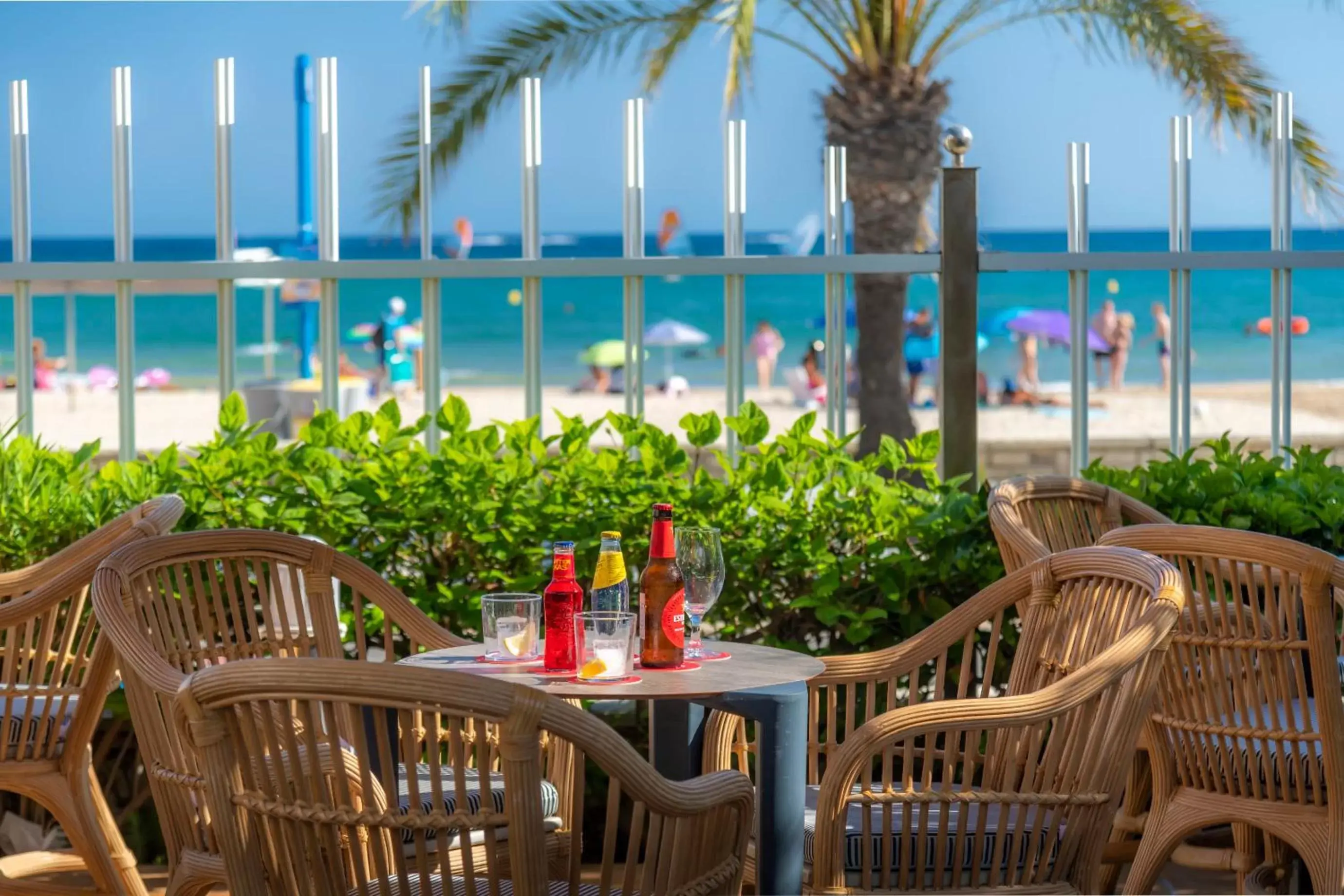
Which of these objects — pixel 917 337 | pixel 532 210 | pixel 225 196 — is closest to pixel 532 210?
pixel 532 210

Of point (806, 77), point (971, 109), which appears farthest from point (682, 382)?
point (971, 109)

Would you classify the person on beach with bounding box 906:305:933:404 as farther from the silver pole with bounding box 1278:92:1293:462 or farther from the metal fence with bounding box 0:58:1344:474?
the metal fence with bounding box 0:58:1344:474

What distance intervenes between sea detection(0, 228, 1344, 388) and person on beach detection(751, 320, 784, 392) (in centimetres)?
36

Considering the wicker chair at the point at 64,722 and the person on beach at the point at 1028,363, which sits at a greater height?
the person on beach at the point at 1028,363

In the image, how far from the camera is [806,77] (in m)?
32.8

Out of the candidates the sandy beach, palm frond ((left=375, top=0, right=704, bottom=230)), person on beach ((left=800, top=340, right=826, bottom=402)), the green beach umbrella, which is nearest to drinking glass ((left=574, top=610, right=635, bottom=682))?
palm frond ((left=375, top=0, right=704, bottom=230))

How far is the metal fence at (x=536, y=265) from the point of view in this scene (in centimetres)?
379

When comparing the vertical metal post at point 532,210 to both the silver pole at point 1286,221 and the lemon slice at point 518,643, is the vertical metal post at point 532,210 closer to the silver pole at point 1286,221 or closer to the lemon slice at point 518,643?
the lemon slice at point 518,643

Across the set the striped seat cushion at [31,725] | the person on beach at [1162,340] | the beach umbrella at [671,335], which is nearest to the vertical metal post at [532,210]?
the striped seat cushion at [31,725]

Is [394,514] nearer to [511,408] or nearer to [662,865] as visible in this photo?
[662,865]

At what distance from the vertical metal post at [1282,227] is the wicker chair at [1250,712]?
171 cm

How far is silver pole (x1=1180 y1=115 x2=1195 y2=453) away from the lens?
4090 mm

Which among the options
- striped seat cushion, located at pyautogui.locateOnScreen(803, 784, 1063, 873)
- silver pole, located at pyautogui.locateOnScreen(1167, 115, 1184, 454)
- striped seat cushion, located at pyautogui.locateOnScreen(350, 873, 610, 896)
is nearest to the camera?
striped seat cushion, located at pyautogui.locateOnScreen(350, 873, 610, 896)

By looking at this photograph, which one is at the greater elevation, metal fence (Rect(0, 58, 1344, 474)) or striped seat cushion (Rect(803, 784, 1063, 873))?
metal fence (Rect(0, 58, 1344, 474))
